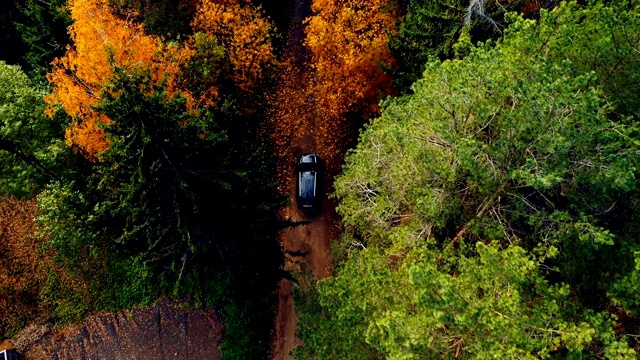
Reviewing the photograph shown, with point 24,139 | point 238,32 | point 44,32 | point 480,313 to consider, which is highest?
point 44,32

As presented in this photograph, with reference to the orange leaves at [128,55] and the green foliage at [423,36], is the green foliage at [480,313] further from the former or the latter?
the orange leaves at [128,55]

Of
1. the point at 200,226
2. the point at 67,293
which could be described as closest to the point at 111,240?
the point at 67,293

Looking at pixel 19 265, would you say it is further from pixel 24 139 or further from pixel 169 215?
pixel 169 215

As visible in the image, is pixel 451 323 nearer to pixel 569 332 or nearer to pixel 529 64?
pixel 569 332

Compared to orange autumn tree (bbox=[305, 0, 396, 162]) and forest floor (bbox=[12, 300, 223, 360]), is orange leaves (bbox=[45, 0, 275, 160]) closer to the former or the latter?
orange autumn tree (bbox=[305, 0, 396, 162])

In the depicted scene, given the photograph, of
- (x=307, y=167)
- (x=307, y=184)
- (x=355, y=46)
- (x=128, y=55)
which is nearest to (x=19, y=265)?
(x=128, y=55)

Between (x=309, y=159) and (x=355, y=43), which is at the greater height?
(x=355, y=43)

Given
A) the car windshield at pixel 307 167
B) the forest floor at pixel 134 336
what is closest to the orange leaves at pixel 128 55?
the car windshield at pixel 307 167
